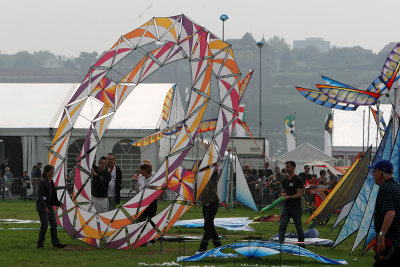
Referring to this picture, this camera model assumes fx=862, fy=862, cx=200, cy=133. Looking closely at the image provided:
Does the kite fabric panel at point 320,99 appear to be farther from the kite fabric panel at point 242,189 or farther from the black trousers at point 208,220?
the kite fabric panel at point 242,189

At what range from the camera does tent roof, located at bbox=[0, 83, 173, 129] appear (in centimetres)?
3441

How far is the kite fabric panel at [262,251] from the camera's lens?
13.2m

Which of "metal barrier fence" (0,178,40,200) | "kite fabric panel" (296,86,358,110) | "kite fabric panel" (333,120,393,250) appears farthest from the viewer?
"metal barrier fence" (0,178,40,200)

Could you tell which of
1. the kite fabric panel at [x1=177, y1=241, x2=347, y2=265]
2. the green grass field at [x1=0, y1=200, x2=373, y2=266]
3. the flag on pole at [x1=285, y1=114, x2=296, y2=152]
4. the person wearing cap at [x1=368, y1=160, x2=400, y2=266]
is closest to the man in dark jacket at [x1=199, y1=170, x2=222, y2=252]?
the green grass field at [x1=0, y1=200, x2=373, y2=266]

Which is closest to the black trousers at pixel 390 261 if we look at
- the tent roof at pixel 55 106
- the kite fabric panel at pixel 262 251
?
the kite fabric panel at pixel 262 251

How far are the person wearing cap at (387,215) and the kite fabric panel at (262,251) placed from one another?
A: 370cm

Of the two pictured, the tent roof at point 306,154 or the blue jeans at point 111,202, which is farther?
the tent roof at point 306,154

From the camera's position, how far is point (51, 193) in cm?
1550

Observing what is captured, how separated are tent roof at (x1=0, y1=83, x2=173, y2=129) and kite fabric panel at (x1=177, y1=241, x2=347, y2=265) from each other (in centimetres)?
2005

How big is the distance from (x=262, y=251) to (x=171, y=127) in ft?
13.3

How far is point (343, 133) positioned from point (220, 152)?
32310mm

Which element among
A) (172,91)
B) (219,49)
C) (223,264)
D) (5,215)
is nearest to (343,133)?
(172,91)

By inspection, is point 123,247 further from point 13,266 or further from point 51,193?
point 13,266

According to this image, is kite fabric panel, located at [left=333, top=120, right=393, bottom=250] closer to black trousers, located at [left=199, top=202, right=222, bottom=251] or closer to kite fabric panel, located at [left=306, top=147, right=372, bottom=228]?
kite fabric panel, located at [left=306, top=147, right=372, bottom=228]
